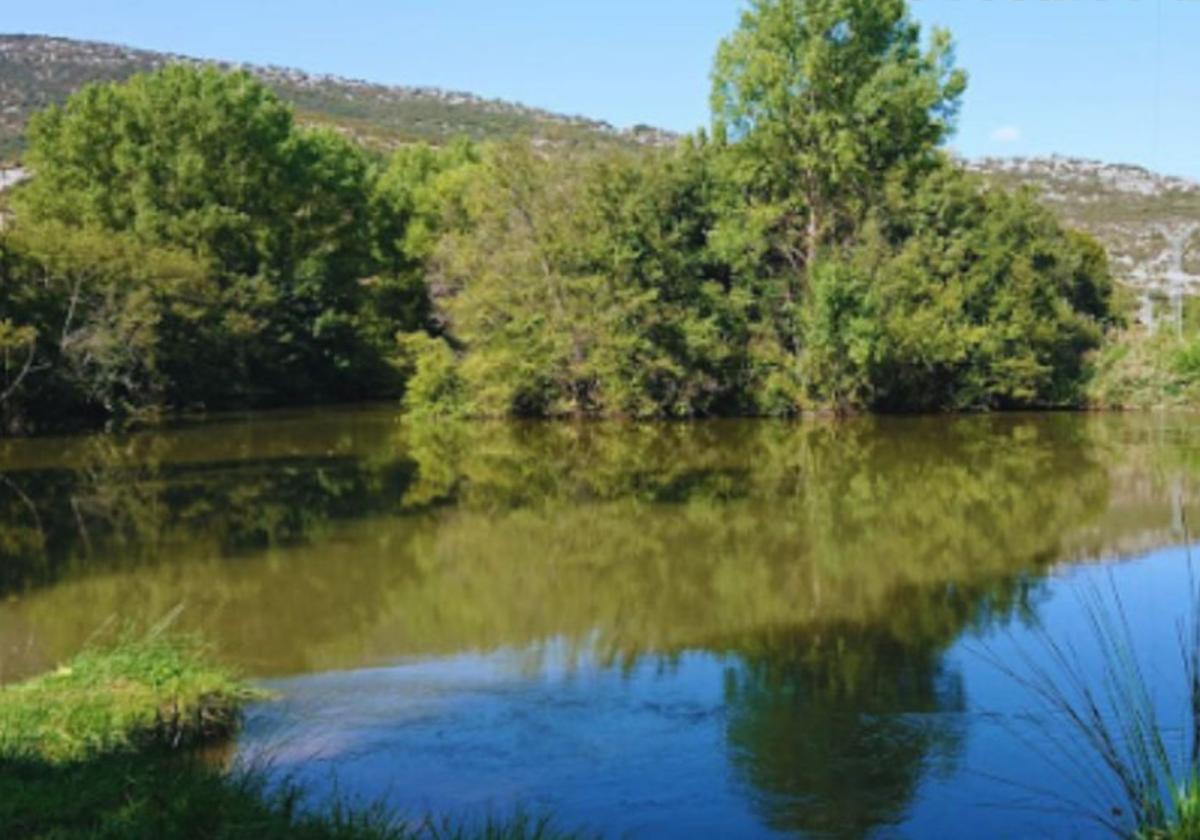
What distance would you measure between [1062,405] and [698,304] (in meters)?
9.99

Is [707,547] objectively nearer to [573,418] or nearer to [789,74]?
[573,418]

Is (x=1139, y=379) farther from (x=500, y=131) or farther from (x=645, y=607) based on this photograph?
(x=500, y=131)

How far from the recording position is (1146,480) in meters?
19.3

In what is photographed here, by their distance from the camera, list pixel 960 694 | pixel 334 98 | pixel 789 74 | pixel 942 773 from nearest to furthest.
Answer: pixel 942 773 < pixel 960 694 < pixel 789 74 < pixel 334 98

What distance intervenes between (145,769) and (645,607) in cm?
654

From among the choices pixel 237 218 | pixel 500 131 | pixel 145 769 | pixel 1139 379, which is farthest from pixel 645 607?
pixel 500 131

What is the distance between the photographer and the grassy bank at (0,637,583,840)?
501 cm

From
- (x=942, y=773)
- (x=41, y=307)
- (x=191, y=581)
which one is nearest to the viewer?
(x=942, y=773)

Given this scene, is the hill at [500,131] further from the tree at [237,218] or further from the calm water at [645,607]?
the calm water at [645,607]

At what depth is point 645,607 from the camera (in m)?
12.0

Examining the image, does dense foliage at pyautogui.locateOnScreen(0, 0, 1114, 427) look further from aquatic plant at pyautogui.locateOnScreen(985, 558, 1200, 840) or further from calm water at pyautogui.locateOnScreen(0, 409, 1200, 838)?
aquatic plant at pyautogui.locateOnScreen(985, 558, 1200, 840)

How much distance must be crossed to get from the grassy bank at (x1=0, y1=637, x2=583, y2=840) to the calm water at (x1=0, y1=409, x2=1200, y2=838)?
1.65ft

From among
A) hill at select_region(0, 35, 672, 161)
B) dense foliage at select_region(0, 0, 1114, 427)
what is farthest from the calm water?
hill at select_region(0, 35, 672, 161)

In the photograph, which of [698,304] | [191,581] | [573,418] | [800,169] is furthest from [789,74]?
[191,581]
